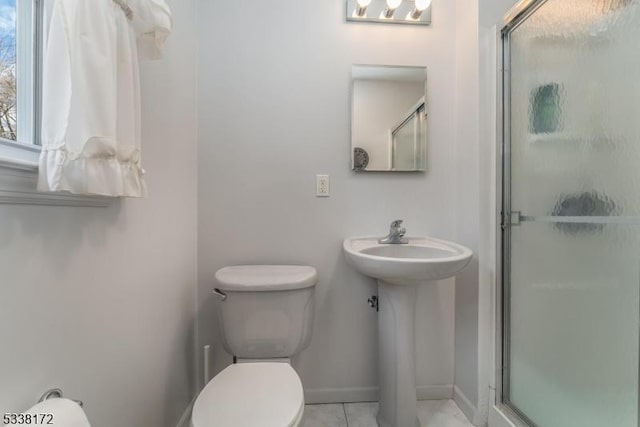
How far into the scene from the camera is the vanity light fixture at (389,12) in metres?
1.45

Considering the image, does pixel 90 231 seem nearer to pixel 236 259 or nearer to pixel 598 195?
pixel 236 259

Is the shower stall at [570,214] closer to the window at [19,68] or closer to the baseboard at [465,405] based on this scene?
the baseboard at [465,405]

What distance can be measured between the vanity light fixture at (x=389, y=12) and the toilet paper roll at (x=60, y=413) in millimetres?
1747

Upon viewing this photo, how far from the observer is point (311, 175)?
57.9 inches

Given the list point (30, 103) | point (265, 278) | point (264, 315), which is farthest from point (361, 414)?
point (30, 103)

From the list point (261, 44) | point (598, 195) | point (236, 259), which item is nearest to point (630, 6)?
point (598, 195)

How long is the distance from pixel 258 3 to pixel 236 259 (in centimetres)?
129

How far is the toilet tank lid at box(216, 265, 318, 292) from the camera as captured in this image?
3.84ft

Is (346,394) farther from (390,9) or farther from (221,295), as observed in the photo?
(390,9)

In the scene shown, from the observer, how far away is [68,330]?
2.23 ft

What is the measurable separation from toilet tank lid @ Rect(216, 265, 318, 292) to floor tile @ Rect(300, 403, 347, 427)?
0.65 metres

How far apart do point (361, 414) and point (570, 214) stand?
1240 mm

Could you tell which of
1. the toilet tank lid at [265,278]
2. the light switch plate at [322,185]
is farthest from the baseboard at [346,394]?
the light switch plate at [322,185]

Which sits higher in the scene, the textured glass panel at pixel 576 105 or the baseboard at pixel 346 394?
the textured glass panel at pixel 576 105
